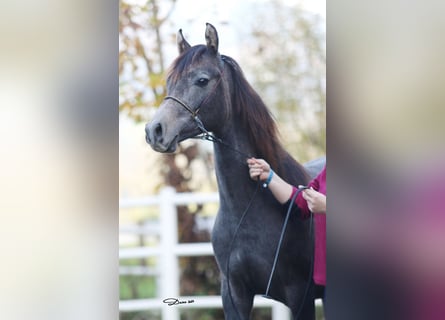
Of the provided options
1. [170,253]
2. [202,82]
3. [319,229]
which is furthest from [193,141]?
Result: [319,229]

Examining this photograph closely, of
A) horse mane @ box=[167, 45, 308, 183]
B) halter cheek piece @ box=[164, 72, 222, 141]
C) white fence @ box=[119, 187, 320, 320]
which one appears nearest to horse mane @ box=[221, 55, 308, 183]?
horse mane @ box=[167, 45, 308, 183]

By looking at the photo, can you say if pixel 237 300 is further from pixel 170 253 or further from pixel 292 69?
pixel 292 69

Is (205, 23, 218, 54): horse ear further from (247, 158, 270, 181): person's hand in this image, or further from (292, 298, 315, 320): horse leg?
(292, 298, 315, 320): horse leg

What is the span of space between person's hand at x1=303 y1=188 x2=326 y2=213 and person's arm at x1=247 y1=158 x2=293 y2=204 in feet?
0.26

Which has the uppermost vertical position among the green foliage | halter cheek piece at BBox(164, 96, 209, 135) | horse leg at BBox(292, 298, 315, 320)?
halter cheek piece at BBox(164, 96, 209, 135)

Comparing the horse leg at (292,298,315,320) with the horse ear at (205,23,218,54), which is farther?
the horse leg at (292,298,315,320)

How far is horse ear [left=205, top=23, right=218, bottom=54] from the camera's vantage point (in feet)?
8.27

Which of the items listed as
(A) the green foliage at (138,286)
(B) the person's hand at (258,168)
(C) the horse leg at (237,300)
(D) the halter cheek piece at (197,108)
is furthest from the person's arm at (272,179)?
Result: (A) the green foliage at (138,286)

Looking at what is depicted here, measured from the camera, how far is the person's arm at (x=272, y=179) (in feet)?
8.52

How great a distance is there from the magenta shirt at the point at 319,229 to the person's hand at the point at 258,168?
0.50 ft

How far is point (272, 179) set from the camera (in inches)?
102

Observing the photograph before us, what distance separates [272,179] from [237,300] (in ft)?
1.96

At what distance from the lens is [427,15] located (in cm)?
258

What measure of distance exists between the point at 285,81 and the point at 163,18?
633mm
